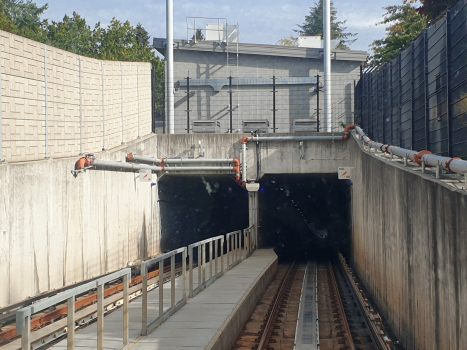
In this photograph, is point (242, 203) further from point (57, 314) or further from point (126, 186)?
point (57, 314)

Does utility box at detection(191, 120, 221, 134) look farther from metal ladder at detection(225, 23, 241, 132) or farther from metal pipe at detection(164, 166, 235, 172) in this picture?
metal pipe at detection(164, 166, 235, 172)

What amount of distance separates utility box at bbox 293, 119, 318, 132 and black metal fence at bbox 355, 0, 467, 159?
8248 mm

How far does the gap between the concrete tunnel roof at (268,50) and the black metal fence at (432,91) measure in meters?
12.6

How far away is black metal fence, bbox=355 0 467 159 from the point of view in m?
8.82

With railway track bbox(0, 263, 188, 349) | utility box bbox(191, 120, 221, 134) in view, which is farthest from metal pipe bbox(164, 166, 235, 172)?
railway track bbox(0, 263, 188, 349)

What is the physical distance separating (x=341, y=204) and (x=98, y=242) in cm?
1935

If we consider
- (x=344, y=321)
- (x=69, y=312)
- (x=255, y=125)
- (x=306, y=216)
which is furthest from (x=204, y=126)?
(x=69, y=312)

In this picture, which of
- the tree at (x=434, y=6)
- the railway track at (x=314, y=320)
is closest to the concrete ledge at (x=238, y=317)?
the railway track at (x=314, y=320)

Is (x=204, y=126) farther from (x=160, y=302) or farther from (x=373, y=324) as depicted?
(x=160, y=302)

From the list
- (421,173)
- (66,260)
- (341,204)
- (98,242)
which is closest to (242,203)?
(341,204)

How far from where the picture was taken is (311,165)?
22.5 meters

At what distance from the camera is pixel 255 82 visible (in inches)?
1135

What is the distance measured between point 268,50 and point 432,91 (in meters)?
19.1

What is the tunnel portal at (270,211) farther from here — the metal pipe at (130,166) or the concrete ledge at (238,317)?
the concrete ledge at (238,317)
